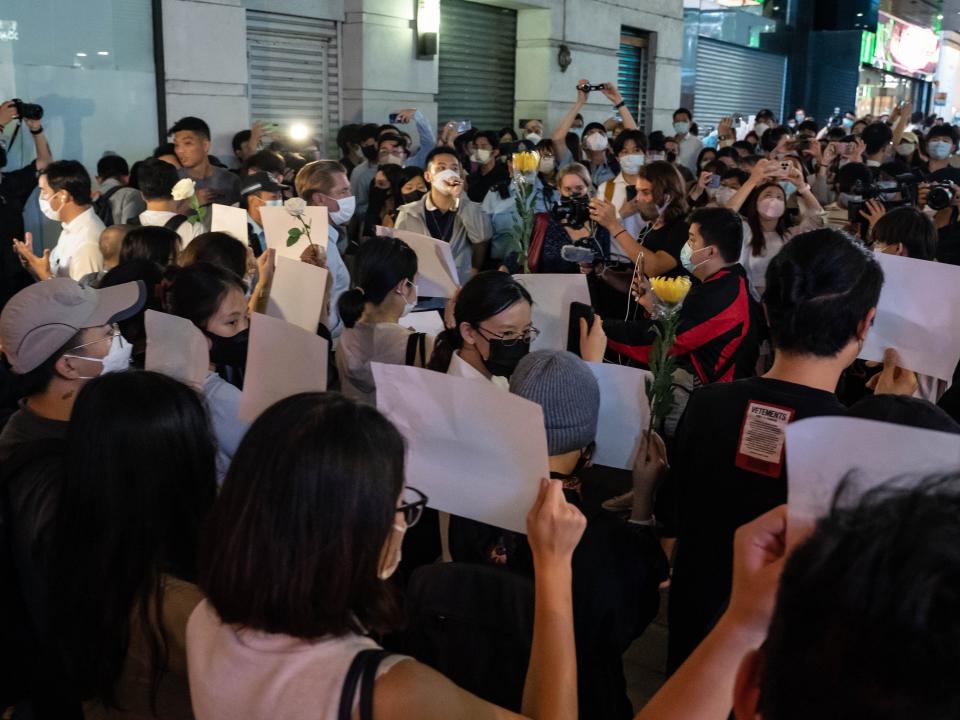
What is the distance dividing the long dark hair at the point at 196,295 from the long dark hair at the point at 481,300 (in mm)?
823

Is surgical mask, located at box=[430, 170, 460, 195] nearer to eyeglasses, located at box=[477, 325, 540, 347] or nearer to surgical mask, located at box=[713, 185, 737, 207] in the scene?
surgical mask, located at box=[713, 185, 737, 207]

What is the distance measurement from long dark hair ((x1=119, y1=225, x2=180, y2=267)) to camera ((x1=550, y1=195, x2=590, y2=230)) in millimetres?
2193

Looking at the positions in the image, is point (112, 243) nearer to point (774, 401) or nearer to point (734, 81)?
point (774, 401)

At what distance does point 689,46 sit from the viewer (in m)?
17.4

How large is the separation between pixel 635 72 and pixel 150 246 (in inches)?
530

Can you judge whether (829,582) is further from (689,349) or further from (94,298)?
(689,349)

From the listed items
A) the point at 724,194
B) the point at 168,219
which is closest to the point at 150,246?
the point at 168,219

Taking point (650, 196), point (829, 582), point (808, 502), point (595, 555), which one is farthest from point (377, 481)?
point (650, 196)

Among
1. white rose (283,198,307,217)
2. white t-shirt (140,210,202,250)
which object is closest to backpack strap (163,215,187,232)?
white t-shirt (140,210,202,250)

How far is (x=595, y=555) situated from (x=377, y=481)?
50 cm

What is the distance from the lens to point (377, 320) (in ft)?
11.5

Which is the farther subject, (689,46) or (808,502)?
(689,46)

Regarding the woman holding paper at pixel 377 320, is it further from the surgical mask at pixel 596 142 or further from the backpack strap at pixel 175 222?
the surgical mask at pixel 596 142

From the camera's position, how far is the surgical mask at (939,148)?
757 cm
